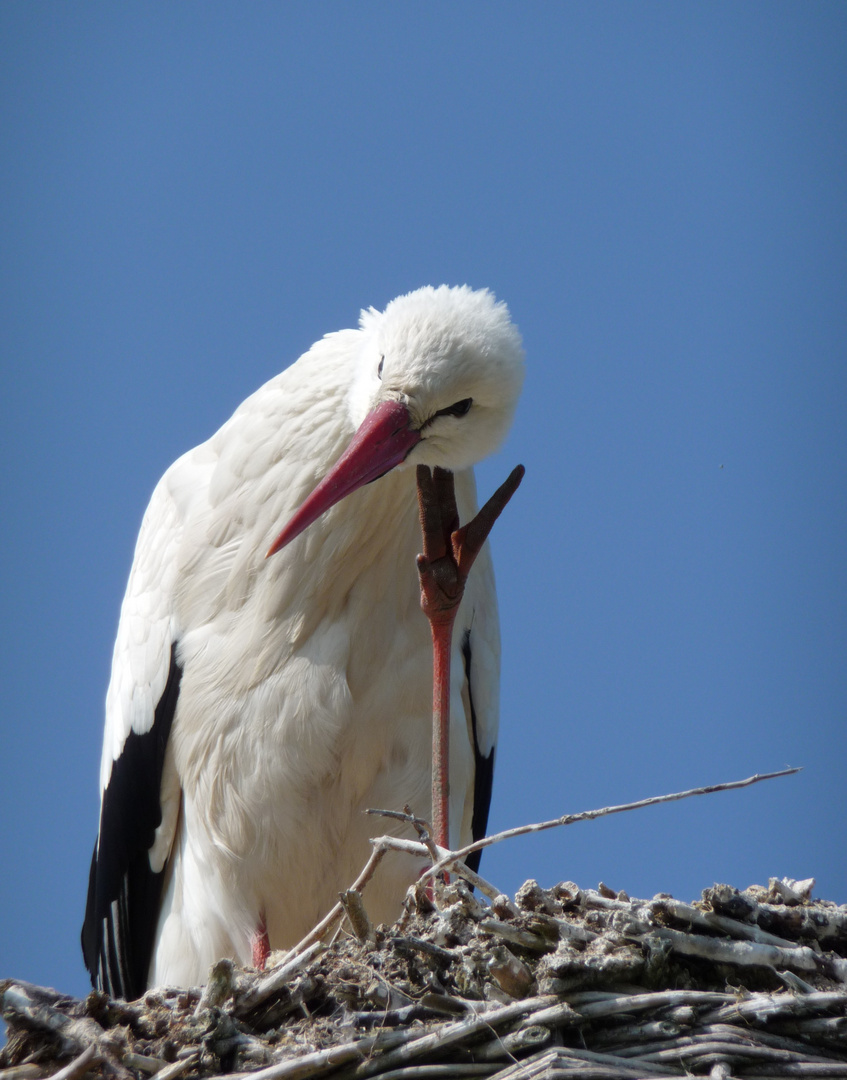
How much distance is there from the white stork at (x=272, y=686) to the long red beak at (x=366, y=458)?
25 centimetres

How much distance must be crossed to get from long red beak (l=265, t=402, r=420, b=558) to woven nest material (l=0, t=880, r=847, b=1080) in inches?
40.3

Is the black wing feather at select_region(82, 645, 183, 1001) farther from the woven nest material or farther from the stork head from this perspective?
the woven nest material

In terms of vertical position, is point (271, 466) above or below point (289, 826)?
above

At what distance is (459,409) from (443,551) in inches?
14.9

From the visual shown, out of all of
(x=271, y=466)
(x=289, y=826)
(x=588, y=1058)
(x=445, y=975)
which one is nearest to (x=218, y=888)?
(x=289, y=826)

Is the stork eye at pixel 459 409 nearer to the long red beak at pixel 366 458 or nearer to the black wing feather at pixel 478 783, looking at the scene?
the long red beak at pixel 366 458

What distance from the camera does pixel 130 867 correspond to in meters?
4.16

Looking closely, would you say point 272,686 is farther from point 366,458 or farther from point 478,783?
point 478,783

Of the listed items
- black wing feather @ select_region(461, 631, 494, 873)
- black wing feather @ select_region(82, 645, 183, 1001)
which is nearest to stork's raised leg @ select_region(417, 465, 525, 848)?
black wing feather @ select_region(461, 631, 494, 873)

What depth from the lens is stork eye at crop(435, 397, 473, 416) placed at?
339 cm

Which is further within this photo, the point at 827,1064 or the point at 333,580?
the point at 333,580

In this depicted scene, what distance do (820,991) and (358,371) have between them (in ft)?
6.18

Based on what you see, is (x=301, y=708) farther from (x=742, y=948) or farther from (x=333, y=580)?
(x=742, y=948)

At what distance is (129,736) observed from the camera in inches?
162
